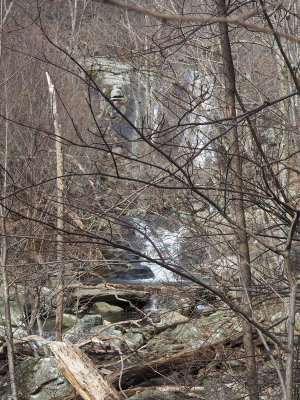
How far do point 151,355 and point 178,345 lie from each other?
0.62 meters

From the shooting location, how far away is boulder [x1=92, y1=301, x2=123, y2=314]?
12006 mm

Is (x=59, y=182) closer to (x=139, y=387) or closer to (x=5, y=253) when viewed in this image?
(x=5, y=253)

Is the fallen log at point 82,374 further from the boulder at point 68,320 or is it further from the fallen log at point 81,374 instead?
the boulder at point 68,320

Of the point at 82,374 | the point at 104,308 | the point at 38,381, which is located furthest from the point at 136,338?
the point at 82,374

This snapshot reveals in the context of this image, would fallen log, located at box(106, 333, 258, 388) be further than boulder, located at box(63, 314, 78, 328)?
No

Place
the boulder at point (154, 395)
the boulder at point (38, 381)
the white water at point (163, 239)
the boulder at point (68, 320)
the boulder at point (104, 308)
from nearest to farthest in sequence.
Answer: the white water at point (163, 239) → the boulder at point (154, 395) → the boulder at point (38, 381) → the boulder at point (68, 320) → the boulder at point (104, 308)

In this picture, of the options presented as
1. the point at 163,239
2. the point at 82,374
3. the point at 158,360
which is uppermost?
the point at 163,239

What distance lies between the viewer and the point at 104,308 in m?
12.1

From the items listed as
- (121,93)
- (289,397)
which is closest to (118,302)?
(289,397)

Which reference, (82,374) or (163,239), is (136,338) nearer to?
(163,239)

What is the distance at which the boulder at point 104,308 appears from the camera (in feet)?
39.4

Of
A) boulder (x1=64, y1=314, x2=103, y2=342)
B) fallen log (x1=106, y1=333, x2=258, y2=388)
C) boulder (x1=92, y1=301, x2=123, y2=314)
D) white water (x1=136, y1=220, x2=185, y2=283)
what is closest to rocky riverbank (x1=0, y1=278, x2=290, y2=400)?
fallen log (x1=106, y1=333, x2=258, y2=388)

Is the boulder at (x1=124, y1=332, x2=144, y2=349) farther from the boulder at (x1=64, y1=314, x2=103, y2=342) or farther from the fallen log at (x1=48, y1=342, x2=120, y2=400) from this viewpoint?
the fallen log at (x1=48, y1=342, x2=120, y2=400)

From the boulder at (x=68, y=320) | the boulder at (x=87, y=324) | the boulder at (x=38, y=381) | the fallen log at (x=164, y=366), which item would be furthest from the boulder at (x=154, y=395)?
the boulder at (x=68, y=320)
